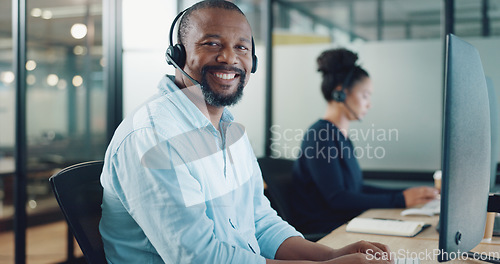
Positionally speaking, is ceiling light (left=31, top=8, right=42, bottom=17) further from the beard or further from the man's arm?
the man's arm

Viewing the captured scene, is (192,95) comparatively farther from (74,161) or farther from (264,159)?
(74,161)

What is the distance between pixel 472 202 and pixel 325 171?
1151mm

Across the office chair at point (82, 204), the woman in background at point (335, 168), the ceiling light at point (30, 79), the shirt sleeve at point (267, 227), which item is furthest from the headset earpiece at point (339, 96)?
the ceiling light at point (30, 79)

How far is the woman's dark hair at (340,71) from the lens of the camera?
2426 mm

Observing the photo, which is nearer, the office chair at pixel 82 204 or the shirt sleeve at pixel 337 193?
the office chair at pixel 82 204

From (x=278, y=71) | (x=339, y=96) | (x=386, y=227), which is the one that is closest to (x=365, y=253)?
(x=386, y=227)

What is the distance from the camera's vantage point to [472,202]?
39.7 inches

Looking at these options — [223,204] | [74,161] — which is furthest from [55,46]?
[223,204]

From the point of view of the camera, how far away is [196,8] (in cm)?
137

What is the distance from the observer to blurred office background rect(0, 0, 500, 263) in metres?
3.18

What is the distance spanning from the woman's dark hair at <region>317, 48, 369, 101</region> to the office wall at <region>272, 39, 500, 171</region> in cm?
107

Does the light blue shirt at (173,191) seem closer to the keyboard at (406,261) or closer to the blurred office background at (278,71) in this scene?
the keyboard at (406,261)

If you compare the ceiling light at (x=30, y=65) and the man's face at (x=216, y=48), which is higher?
the ceiling light at (x=30, y=65)

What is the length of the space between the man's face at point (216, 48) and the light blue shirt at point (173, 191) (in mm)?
75
